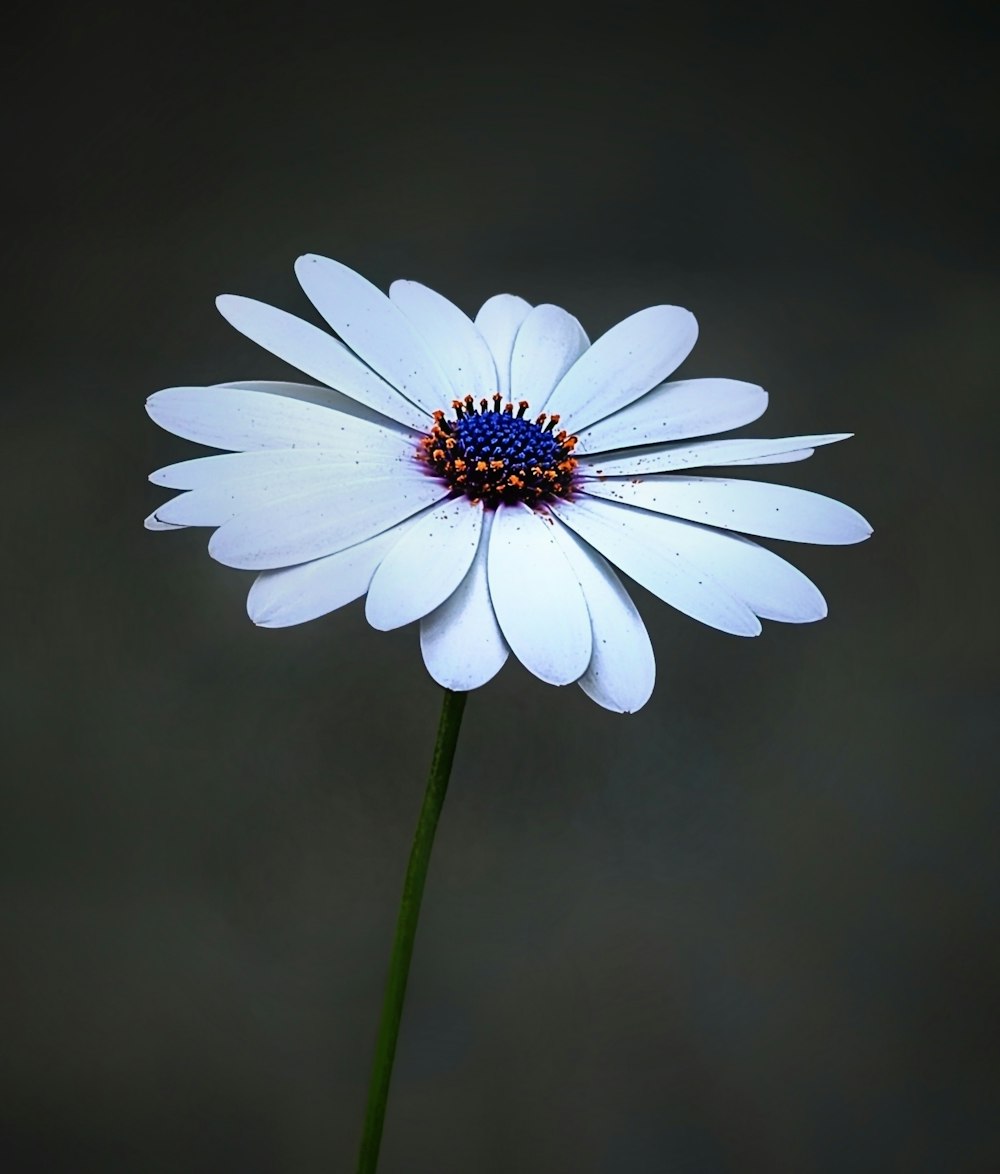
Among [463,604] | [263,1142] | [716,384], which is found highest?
[716,384]

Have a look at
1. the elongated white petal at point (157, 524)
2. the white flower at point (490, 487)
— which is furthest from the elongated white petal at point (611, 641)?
the elongated white petal at point (157, 524)

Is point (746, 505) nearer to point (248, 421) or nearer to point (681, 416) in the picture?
point (681, 416)

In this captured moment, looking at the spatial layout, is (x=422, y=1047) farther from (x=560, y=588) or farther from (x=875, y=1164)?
(x=560, y=588)

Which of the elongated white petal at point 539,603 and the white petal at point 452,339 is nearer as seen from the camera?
the elongated white petal at point 539,603

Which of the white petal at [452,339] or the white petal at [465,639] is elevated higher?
the white petal at [452,339]

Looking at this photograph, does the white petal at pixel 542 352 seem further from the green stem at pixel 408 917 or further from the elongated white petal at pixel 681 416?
the green stem at pixel 408 917

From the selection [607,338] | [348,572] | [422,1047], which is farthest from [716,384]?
[422,1047]
